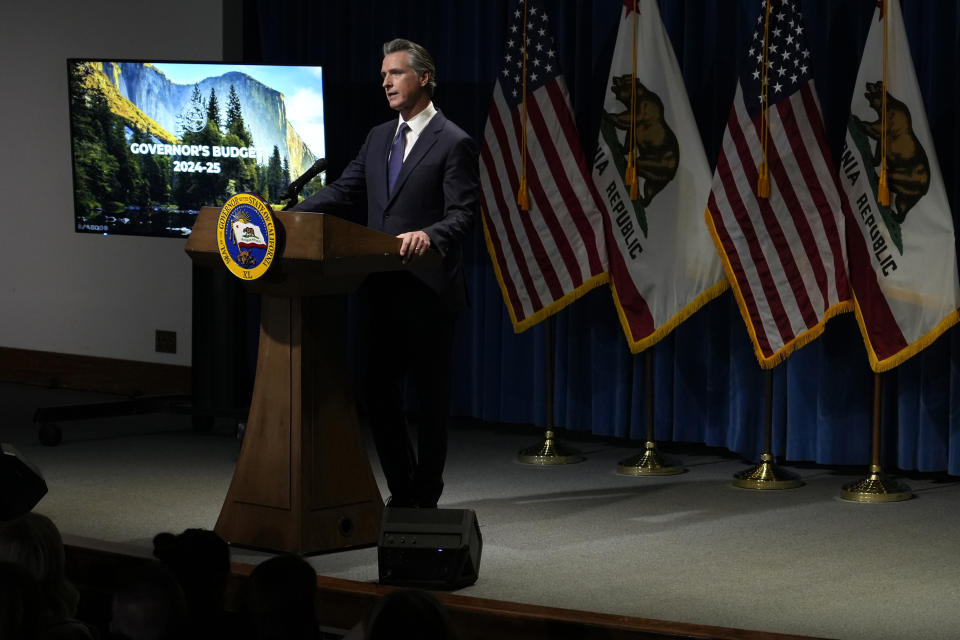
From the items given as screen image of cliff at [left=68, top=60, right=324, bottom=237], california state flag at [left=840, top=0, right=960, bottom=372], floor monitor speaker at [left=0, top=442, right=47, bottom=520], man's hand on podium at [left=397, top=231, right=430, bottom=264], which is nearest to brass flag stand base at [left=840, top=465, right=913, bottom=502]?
california state flag at [left=840, top=0, right=960, bottom=372]

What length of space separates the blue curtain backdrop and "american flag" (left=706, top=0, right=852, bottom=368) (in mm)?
250

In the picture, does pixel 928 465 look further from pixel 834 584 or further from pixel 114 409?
pixel 114 409

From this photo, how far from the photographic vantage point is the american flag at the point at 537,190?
5738 mm

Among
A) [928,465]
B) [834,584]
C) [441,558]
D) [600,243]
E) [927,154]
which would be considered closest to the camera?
[441,558]

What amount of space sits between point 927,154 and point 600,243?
4.43ft

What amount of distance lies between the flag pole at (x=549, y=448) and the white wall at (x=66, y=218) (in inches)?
87.1

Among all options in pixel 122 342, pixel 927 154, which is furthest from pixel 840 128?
pixel 122 342

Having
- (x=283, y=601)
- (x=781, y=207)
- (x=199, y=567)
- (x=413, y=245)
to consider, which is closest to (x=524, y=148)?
(x=781, y=207)

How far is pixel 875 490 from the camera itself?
5.04m

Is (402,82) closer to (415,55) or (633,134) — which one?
(415,55)

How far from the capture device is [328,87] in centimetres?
683

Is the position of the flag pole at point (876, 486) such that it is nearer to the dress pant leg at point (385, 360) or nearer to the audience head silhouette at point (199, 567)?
the dress pant leg at point (385, 360)

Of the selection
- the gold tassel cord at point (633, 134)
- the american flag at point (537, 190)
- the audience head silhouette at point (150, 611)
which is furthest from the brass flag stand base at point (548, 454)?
the audience head silhouette at point (150, 611)

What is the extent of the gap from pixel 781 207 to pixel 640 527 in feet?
4.65
